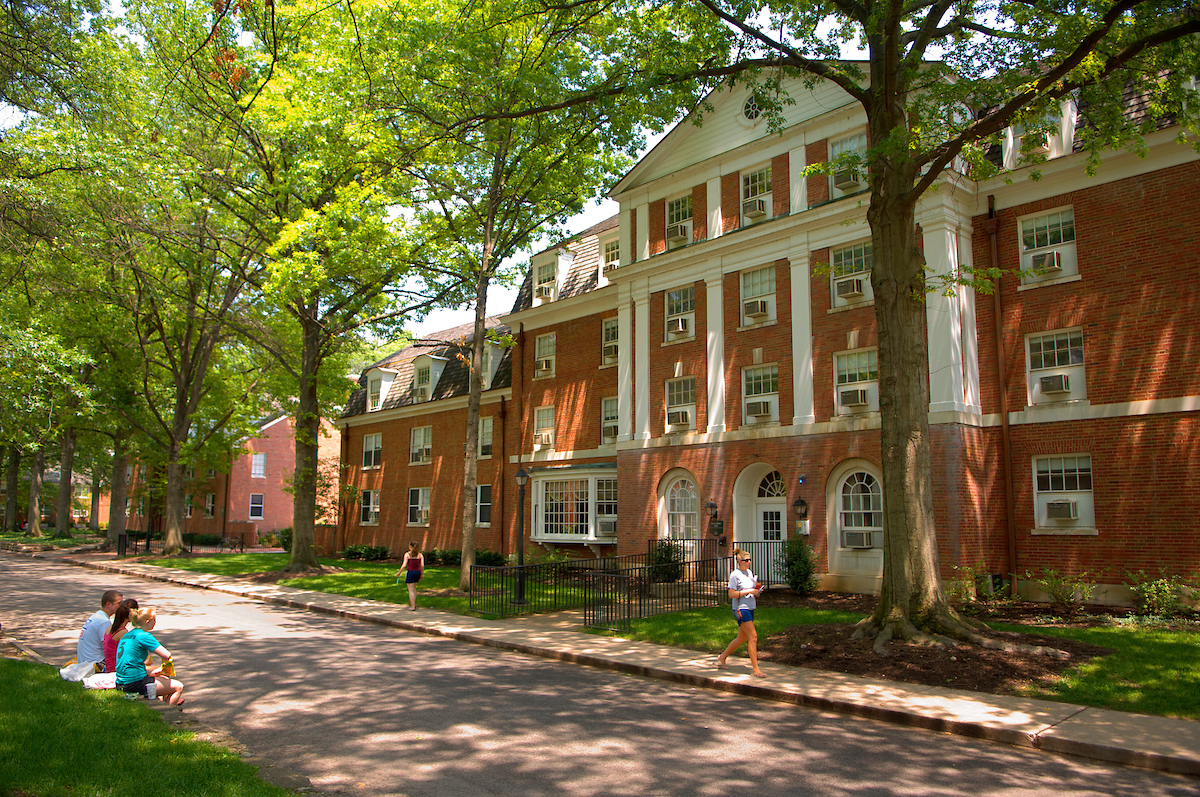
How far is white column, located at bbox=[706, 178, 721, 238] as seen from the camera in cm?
2203

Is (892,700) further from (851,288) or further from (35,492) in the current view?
(35,492)

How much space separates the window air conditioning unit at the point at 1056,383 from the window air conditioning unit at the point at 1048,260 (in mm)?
2342

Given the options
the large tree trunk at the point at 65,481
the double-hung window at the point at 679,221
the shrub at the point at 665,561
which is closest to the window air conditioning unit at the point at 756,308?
the double-hung window at the point at 679,221

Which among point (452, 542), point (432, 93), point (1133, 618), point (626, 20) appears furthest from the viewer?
point (452, 542)

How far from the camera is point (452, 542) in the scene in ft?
103

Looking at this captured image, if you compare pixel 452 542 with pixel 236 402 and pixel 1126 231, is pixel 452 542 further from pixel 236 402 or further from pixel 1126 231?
pixel 1126 231

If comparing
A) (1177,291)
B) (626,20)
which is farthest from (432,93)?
(1177,291)

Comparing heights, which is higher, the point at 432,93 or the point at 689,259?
the point at 432,93

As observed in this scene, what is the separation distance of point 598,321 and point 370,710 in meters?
19.6

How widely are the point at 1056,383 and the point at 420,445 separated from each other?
25.7 m

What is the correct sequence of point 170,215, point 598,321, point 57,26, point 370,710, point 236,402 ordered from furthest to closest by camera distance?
point 236,402 → point 598,321 → point 170,215 → point 57,26 → point 370,710

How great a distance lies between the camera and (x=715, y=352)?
21438 mm

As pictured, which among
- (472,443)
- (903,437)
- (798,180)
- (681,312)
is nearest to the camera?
(903,437)

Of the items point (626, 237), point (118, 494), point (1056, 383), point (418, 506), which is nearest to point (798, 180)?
point (626, 237)
